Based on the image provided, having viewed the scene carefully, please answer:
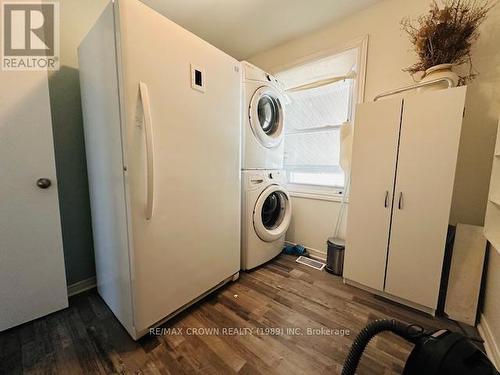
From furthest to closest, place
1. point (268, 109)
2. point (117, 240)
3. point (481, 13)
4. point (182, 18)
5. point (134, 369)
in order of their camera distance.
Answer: point (268, 109) → point (182, 18) → point (481, 13) → point (117, 240) → point (134, 369)

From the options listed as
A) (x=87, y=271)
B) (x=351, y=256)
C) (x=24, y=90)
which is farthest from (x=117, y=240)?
(x=351, y=256)

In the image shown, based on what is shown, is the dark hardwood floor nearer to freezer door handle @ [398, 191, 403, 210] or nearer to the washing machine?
freezer door handle @ [398, 191, 403, 210]

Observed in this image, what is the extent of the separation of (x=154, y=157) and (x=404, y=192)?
1.67 meters

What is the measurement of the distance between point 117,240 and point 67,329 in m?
0.69

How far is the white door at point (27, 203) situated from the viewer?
1.20 metres

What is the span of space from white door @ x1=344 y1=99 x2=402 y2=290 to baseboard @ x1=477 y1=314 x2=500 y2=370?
1.80ft

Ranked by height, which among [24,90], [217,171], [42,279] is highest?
[24,90]

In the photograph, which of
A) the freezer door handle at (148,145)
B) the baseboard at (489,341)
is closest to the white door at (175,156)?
the freezer door handle at (148,145)

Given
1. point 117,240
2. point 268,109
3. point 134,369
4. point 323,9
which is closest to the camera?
point 134,369

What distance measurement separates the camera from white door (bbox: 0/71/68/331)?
120 centimetres

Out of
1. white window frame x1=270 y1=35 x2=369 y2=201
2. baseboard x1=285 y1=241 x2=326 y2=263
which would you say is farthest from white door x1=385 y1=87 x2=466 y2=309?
baseboard x1=285 y1=241 x2=326 y2=263

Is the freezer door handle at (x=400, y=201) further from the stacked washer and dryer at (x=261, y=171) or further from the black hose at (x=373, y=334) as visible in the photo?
the stacked washer and dryer at (x=261, y=171)

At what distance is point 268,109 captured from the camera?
215 centimetres

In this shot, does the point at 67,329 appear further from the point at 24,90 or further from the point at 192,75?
the point at 192,75
